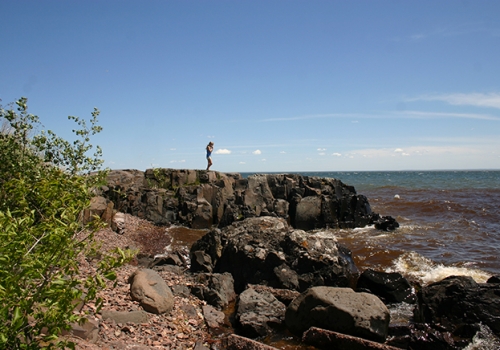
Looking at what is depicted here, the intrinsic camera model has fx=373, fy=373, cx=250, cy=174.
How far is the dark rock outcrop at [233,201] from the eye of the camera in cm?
2206

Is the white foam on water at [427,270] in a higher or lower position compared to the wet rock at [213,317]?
lower

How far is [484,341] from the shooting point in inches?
291

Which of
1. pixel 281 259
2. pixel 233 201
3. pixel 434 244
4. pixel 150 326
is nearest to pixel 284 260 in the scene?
pixel 281 259

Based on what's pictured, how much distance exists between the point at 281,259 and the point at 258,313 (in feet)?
8.73

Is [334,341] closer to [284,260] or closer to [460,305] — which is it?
[460,305]

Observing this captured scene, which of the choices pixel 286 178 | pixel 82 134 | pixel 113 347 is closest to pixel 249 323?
pixel 113 347

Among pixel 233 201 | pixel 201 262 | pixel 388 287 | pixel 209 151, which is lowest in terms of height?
pixel 388 287

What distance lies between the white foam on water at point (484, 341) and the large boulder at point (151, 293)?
6000mm

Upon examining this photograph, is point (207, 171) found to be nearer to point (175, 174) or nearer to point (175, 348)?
point (175, 174)

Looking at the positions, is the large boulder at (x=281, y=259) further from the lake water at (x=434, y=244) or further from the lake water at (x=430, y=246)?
the lake water at (x=434, y=244)

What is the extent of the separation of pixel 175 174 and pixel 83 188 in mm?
23188

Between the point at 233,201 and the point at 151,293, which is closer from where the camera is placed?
the point at 151,293

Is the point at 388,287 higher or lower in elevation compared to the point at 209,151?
lower

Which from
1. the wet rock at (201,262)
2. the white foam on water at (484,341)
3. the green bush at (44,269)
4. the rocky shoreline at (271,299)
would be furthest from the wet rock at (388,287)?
the green bush at (44,269)
